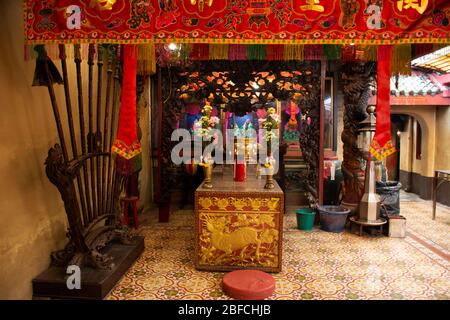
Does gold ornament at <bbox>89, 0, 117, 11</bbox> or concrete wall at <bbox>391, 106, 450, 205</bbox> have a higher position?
gold ornament at <bbox>89, 0, 117, 11</bbox>

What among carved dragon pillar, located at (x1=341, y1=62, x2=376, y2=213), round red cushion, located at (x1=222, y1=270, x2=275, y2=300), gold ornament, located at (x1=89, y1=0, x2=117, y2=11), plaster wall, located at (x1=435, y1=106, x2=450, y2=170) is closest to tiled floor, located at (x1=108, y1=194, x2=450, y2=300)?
round red cushion, located at (x1=222, y1=270, x2=275, y2=300)

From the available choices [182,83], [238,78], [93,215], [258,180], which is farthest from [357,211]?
[93,215]

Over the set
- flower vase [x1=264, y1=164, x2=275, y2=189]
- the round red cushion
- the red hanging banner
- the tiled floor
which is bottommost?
the tiled floor

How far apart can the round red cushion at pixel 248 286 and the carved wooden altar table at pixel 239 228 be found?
41cm

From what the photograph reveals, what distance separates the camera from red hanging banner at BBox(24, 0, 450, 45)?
3070 mm

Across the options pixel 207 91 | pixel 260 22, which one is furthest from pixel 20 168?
pixel 207 91

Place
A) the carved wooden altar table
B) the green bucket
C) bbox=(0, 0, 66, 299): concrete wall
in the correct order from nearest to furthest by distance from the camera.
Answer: bbox=(0, 0, 66, 299): concrete wall, the carved wooden altar table, the green bucket

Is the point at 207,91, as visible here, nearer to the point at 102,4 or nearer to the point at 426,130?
the point at 102,4

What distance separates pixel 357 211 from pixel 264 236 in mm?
2345

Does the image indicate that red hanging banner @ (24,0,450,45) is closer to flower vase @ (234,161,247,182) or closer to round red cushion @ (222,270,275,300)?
flower vase @ (234,161,247,182)

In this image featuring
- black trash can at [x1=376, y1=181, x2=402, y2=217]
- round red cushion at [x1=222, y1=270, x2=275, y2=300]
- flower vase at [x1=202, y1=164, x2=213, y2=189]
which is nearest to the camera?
round red cushion at [x1=222, y1=270, x2=275, y2=300]

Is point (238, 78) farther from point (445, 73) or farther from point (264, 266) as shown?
point (445, 73)

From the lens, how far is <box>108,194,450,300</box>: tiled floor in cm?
348

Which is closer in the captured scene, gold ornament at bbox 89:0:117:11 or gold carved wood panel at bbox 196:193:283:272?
gold ornament at bbox 89:0:117:11
